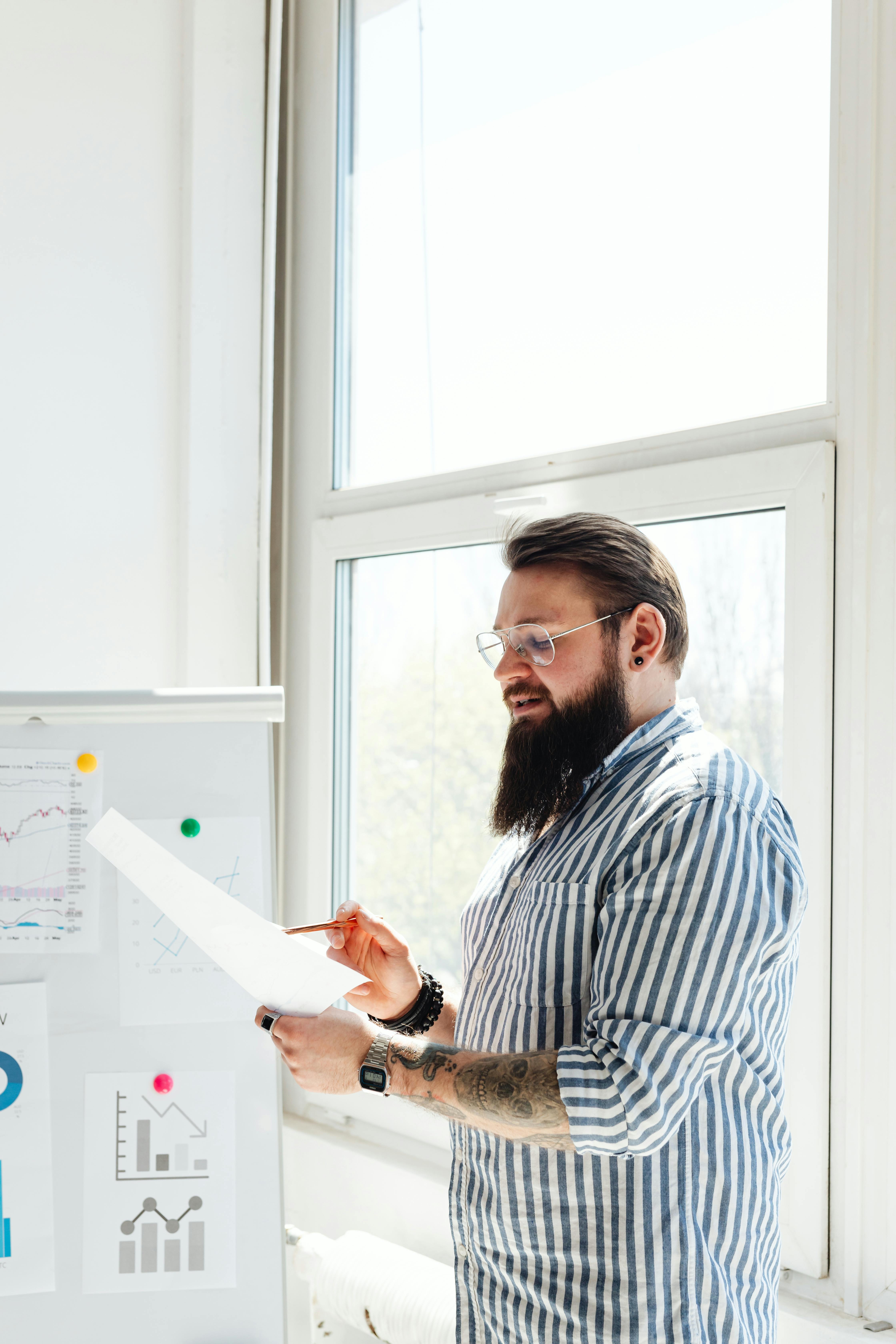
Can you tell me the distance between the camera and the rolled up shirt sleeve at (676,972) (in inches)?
36.8

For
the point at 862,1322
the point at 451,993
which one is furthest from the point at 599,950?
the point at 862,1322

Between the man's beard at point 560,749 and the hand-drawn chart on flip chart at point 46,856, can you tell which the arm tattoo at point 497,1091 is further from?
the hand-drawn chart on flip chart at point 46,856

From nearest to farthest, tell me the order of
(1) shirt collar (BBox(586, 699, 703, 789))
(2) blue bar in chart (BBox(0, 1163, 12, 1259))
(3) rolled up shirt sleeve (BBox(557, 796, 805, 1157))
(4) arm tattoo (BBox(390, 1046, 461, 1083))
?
(3) rolled up shirt sleeve (BBox(557, 796, 805, 1157))
(4) arm tattoo (BBox(390, 1046, 461, 1083))
(1) shirt collar (BBox(586, 699, 703, 789))
(2) blue bar in chart (BBox(0, 1163, 12, 1259))

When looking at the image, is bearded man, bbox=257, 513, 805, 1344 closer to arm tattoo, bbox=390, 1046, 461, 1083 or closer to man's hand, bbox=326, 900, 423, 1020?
arm tattoo, bbox=390, 1046, 461, 1083

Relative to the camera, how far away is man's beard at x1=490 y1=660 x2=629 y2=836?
1238 mm

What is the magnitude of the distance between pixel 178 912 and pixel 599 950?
1.43ft

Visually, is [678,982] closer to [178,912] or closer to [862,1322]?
[178,912]

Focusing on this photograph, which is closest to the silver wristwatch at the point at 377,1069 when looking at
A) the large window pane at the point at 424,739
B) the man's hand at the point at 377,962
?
the man's hand at the point at 377,962

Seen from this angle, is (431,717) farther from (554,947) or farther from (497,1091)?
(497,1091)

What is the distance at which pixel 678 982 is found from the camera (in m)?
0.95

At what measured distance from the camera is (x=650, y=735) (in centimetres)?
122

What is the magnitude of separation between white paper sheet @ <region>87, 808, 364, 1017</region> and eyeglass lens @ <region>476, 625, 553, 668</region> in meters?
0.43

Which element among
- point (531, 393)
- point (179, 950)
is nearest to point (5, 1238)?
point (179, 950)

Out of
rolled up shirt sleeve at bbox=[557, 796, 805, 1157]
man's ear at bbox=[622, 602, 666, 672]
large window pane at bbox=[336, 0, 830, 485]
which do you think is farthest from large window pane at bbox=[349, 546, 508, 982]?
rolled up shirt sleeve at bbox=[557, 796, 805, 1157]
